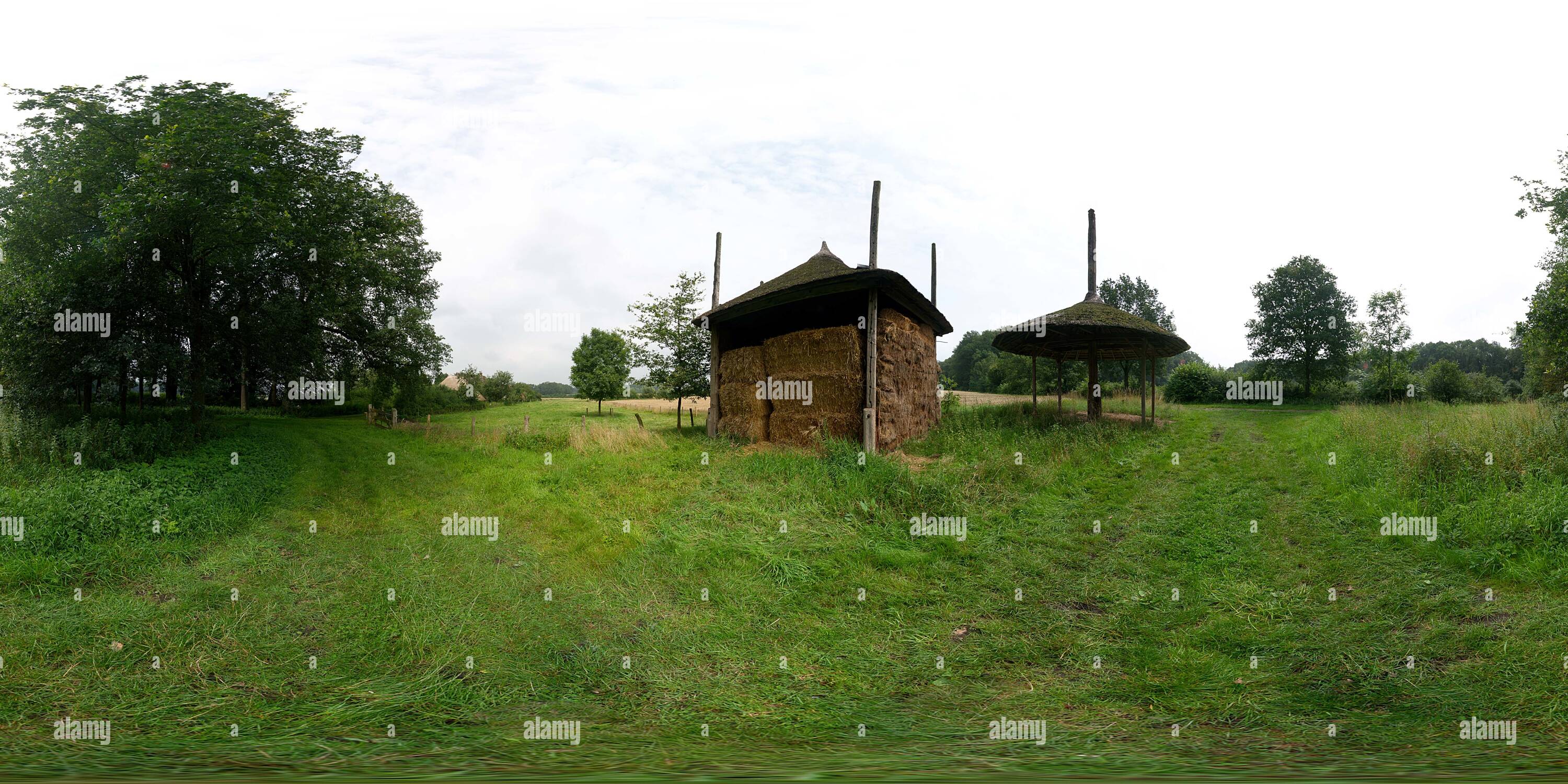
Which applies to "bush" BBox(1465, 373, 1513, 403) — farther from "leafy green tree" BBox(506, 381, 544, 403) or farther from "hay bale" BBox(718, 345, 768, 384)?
"leafy green tree" BBox(506, 381, 544, 403)

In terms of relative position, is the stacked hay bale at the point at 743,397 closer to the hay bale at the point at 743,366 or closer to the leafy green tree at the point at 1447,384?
the hay bale at the point at 743,366

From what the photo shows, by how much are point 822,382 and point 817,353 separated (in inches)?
24.7

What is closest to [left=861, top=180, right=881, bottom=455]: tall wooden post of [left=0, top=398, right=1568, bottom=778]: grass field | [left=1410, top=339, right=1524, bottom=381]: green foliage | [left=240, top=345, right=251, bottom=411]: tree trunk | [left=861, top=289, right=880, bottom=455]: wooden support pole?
[left=861, top=289, right=880, bottom=455]: wooden support pole

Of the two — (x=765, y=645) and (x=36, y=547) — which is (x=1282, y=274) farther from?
(x=36, y=547)

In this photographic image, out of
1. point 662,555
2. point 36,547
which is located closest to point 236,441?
point 36,547

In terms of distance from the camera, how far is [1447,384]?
30.5 meters

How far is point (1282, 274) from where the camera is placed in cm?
3338

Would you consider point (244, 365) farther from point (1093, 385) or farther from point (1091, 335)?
A: point (1093, 385)

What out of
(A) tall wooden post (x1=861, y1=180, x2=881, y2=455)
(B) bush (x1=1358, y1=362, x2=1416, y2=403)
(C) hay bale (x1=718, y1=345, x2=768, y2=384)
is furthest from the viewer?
(B) bush (x1=1358, y1=362, x2=1416, y2=403)

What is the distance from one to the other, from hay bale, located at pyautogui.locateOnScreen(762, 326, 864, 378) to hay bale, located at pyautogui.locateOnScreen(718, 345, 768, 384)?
0.32 metres

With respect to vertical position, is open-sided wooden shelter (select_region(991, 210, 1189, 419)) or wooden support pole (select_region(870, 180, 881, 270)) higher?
wooden support pole (select_region(870, 180, 881, 270))

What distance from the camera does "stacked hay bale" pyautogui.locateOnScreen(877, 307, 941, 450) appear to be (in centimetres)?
1298

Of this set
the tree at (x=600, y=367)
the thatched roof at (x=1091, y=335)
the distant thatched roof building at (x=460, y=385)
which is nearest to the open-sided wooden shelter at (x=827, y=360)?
the thatched roof at (x=1091, y=335)

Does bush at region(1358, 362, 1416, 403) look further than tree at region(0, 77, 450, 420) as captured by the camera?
Yes
